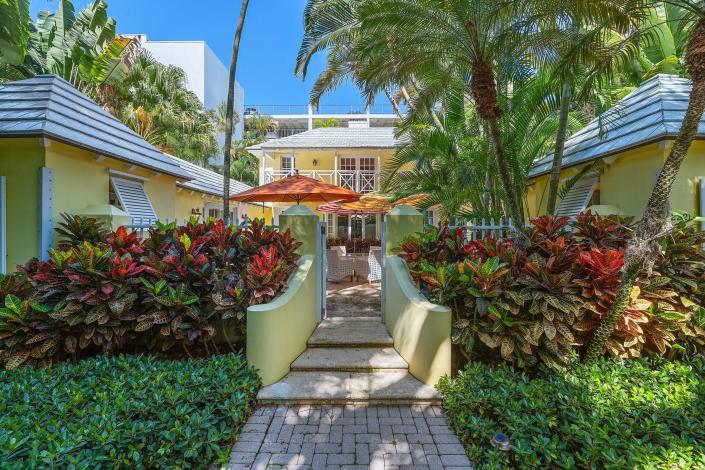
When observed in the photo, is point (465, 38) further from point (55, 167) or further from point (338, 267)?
point (55, 167)

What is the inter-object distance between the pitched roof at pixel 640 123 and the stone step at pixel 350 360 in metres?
5.83

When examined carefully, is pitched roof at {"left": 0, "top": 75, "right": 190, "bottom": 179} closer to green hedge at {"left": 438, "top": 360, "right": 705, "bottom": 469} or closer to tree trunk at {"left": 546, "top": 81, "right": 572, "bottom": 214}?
green hedge at {"left": 438, "top": 360, "right": 705, "bottom": 469}

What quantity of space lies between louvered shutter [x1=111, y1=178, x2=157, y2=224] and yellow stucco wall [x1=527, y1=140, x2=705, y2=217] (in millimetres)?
10024

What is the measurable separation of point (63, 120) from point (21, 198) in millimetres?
1601

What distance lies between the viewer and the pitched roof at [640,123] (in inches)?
246

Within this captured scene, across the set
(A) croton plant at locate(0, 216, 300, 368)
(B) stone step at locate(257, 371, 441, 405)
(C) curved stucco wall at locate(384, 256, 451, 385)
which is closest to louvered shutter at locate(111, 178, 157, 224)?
(A) croton plant at locate(0, 216, 300, 368)

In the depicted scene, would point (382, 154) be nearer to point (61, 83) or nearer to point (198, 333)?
point (61, 83)

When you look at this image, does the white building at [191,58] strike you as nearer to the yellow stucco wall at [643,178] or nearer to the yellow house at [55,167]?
the yellow house at [55,167]

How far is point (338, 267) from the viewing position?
1017 centimetres

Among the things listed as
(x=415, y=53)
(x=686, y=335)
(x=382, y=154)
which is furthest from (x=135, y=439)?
(x=382, y=154)

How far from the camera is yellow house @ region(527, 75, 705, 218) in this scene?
626 centimetres

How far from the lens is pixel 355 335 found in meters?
5.55

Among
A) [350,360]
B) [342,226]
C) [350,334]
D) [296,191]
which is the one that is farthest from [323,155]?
[350,360]

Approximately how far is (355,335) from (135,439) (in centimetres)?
Answer: 320
